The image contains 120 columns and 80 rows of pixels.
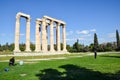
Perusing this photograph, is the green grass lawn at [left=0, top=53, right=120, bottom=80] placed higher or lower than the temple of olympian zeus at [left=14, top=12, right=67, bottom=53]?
lower

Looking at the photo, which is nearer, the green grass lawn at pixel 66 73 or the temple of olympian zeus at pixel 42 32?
the green grass lawn at pixel 66 73

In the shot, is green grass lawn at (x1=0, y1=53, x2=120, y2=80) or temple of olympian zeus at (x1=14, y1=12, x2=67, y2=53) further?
temple of olympian zeus at (x1=14, y1=12, x2=67, y2=53)

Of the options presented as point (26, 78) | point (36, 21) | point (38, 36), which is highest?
point (36, 21)

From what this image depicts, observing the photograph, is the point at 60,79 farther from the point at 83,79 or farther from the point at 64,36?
the point at 64,36

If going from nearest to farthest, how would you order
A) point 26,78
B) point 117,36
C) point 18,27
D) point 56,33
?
point 26,78, point 18,27, point 56,33, point 117,36

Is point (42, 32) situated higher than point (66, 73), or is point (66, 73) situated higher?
point (42, 32)

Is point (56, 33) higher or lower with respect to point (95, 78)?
higher

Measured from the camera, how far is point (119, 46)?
106m

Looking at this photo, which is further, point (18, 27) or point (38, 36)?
point (38, 36)

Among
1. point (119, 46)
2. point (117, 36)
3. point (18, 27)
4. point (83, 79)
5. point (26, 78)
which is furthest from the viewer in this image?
point (117, 36)

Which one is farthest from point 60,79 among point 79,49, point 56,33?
point 79,49

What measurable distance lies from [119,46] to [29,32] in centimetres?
5590

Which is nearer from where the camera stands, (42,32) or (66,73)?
(66,73)

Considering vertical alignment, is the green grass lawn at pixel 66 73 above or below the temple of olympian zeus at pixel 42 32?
below
